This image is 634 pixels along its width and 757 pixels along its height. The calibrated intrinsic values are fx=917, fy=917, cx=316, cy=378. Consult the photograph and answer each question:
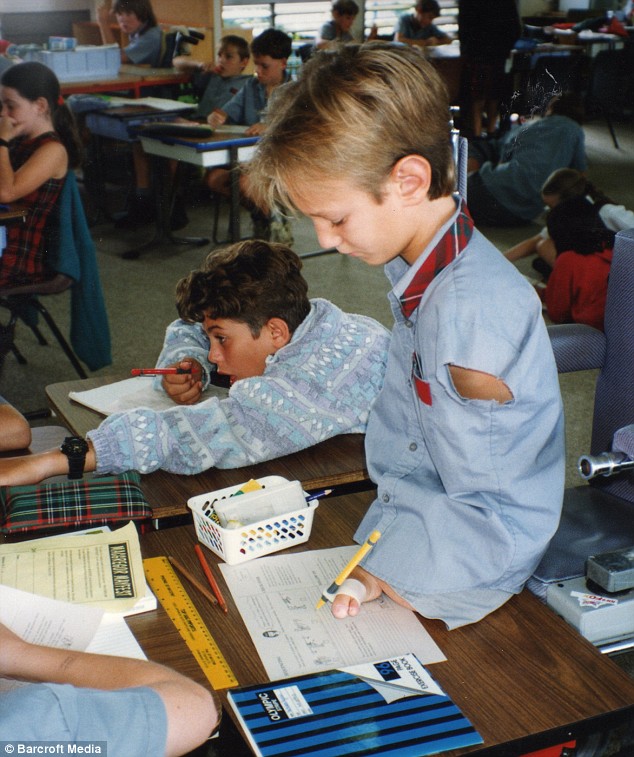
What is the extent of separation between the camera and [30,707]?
2.31 feet

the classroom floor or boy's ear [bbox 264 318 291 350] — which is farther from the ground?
boy's ear [bbox 264 318 291 350]

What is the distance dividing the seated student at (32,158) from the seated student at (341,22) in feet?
6.18

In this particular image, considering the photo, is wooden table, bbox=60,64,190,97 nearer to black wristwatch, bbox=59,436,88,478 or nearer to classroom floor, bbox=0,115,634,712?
classroom floor, bbox=0,115,634,712

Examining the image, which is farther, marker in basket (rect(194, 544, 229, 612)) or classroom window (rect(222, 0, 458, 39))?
classroom window (rect(222, 0, 458, 39))

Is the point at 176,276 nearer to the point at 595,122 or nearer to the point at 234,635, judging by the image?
the point at 595,122

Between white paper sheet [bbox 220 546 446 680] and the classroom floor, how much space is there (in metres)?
1.10

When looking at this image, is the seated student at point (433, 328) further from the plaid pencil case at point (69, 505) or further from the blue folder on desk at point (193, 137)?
the blue folder on desk at point (193, 137)

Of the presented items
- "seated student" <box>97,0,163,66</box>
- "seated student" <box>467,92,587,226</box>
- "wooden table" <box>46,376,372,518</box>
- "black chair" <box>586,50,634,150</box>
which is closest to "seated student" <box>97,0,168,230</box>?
"seated student" <box>97,0,163,66</box>

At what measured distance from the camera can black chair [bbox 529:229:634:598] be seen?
154cm

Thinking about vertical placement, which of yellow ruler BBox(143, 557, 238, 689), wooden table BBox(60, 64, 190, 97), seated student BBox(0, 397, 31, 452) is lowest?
yellow ruler BBox(143, 557, 238, 689)

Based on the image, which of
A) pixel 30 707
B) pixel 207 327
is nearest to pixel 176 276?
pixel 207 327

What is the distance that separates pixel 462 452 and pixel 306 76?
18.5 inches

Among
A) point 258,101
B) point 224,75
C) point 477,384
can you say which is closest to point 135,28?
point 224,75

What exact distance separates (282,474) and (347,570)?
0.38 metres
